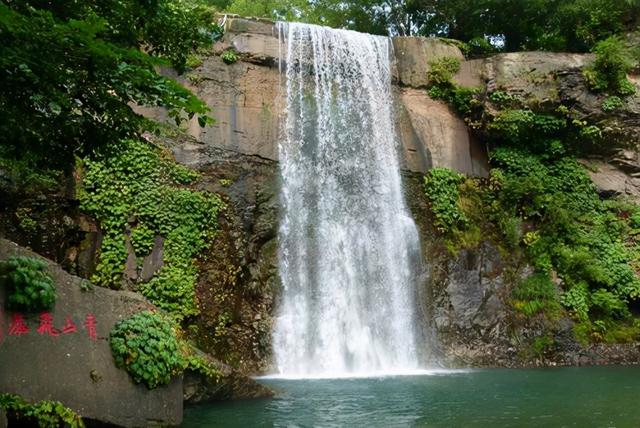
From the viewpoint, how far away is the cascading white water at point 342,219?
1084cm

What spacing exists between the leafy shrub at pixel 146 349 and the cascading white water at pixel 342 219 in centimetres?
467

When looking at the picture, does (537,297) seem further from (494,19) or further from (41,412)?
(41,412)

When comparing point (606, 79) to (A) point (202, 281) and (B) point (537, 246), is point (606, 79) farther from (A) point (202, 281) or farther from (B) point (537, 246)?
(A) point (202, 281)

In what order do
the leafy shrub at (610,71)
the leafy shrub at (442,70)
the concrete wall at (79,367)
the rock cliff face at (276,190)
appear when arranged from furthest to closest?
the leafy shrub at (442,70), the leafy shrub at (610,71), the rock cliff face at (276,190), the concrete wall at (79,367)

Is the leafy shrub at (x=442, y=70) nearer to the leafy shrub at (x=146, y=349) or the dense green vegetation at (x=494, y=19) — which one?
the dense green vegetation at (x=494, y=19)

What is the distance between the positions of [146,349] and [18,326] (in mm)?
1193

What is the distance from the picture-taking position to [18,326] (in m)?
4.93

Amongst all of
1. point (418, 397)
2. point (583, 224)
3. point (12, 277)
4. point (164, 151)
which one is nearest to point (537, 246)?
point (583, 224)

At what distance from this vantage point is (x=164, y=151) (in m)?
11.5

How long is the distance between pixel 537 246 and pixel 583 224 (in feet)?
5.37

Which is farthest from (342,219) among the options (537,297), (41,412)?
(41,412)

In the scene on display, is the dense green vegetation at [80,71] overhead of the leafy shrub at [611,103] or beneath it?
beneath

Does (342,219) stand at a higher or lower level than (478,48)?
lower

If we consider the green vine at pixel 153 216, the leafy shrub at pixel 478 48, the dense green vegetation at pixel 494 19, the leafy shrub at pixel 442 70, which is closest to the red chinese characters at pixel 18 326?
the green vine at pixel 153 216
